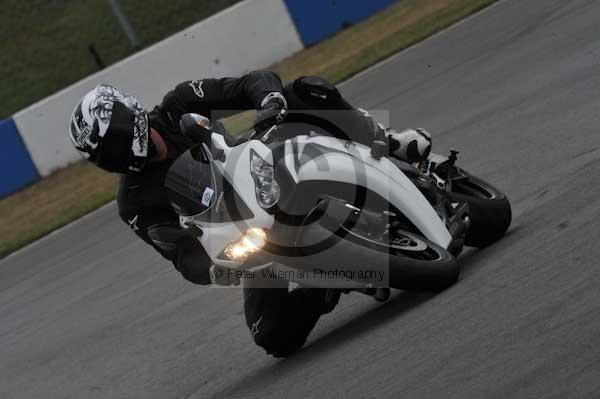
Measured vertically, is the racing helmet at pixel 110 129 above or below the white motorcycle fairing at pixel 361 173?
above

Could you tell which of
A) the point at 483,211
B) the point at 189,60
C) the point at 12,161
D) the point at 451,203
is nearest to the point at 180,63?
the point at 189,60

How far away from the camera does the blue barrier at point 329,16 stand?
2045 centimetres

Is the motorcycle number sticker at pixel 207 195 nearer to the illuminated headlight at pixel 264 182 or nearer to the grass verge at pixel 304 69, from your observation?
the illuminated headlight at pixel 264 182

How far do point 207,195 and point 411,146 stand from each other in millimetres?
1355

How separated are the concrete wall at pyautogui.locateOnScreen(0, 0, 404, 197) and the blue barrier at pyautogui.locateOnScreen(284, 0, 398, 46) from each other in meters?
0.02

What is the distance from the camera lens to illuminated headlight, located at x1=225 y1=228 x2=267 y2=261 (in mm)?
5117

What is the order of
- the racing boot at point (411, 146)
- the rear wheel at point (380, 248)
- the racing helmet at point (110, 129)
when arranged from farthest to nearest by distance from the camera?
the racing boot at point (411, 146), the racing helmet at point (110, 129), the rear wheel at point (380, 248)

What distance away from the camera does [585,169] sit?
697cm

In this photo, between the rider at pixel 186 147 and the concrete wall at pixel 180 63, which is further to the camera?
the concrete wall at pixel 180 63

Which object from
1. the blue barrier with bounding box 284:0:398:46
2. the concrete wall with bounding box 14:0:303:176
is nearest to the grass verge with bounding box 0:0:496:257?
the blue barrier with bounding box 284:0:398:46

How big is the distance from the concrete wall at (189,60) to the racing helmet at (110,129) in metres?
13.2

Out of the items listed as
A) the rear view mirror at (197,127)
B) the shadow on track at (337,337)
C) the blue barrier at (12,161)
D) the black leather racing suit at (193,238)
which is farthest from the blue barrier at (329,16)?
the rear view mirror at (197,127)

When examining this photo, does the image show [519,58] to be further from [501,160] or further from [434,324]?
[434,324]

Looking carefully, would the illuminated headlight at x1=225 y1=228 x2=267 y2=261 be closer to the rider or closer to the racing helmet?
the rider
